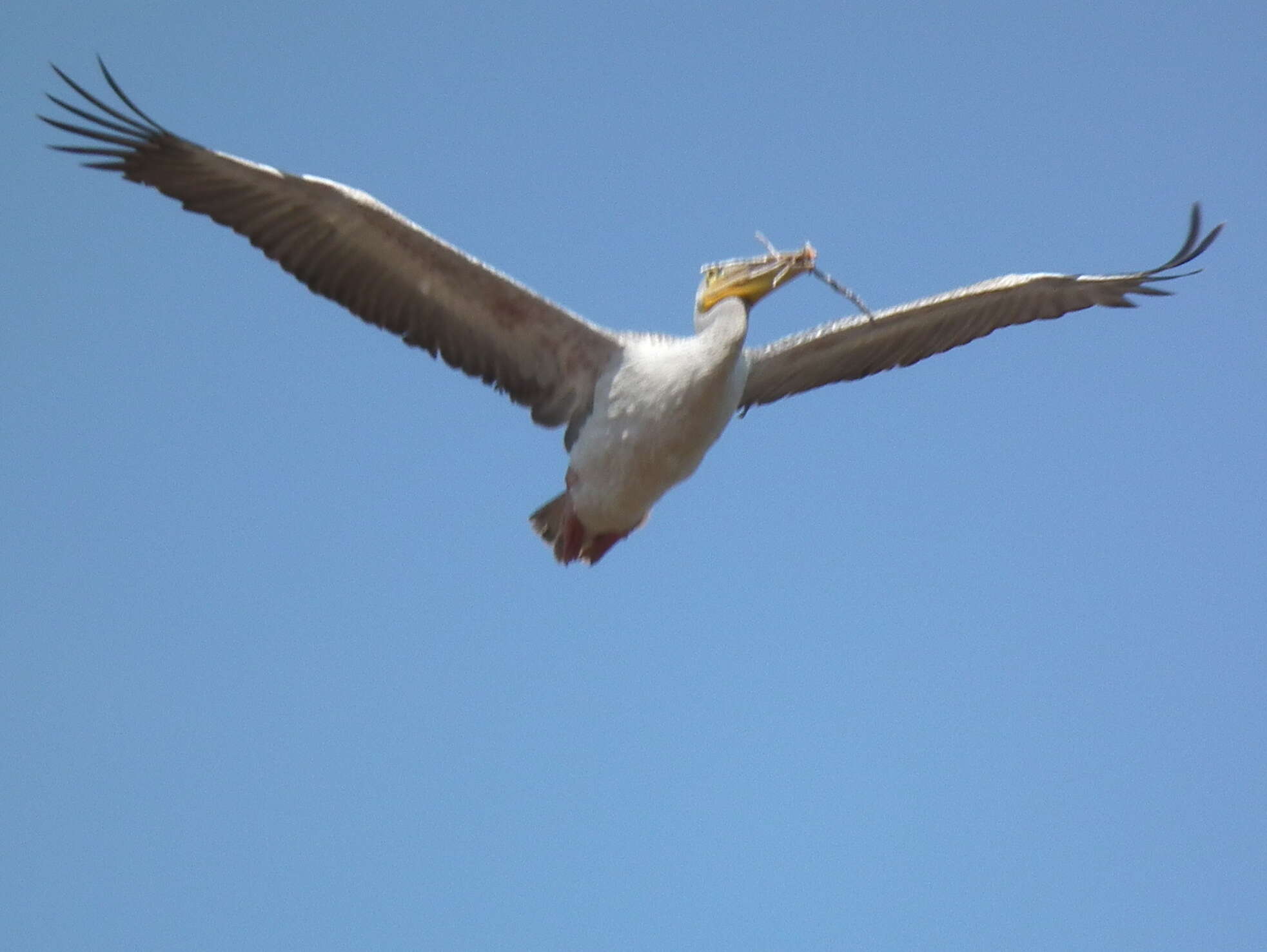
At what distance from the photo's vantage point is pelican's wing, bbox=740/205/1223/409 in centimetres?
1130

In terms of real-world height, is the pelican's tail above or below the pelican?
below

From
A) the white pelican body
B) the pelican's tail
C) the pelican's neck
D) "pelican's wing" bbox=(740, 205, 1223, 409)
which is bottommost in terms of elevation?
the pelican's tail

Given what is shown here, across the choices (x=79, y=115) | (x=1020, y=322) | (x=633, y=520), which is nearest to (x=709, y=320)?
(x=633, y=520)

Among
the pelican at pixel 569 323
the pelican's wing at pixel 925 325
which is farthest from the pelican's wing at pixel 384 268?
the pelican's wing at pixel 925 325

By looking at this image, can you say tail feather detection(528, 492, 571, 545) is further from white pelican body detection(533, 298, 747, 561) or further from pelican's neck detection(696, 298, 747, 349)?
pelican's neck detection(696, 298, 747, 349)

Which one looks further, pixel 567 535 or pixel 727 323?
pixel 567 535

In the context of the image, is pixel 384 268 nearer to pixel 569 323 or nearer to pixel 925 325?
pixel 569 323

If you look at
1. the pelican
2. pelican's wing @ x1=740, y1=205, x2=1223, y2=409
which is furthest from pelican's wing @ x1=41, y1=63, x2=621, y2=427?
pelican's wing @ x1=740, y1=205, x2=1223, y2=409

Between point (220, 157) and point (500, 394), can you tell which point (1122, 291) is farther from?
point (220, 157)

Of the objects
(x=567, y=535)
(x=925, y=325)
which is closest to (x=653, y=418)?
(x=567, y=535)

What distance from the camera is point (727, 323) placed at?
10.2 m

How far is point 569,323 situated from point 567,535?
3.80ft

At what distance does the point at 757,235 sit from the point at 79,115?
3.51 meters

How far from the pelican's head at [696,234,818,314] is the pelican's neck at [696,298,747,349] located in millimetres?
49
